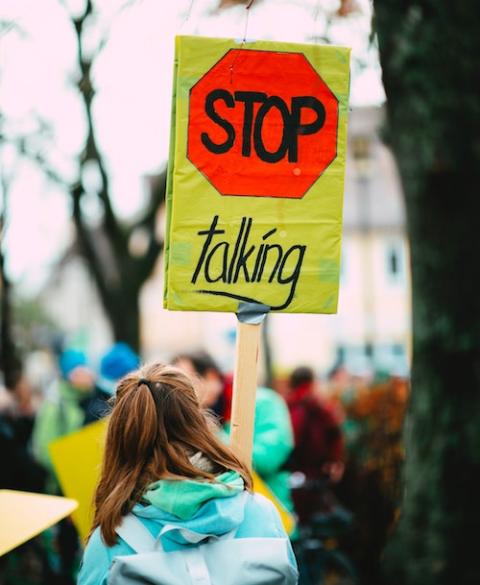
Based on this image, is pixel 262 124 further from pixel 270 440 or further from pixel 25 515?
pixel 270 440

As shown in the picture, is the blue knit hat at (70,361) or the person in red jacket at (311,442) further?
the blue knit hat at (70,361)

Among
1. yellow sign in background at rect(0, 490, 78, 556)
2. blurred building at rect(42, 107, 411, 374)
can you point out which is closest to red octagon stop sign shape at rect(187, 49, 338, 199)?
yellow sign in background at rect(0, 490, 78, 556)

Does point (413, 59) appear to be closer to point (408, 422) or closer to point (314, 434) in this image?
point (408, 422)

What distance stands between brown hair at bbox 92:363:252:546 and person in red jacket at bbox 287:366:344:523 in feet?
15.7

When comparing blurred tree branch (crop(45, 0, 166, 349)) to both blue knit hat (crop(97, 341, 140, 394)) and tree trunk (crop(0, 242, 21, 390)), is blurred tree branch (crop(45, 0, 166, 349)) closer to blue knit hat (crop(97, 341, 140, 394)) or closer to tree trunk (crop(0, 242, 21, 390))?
tree trunk (crop(0, 242, 21, 390))

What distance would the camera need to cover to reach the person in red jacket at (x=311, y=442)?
25.6 ft

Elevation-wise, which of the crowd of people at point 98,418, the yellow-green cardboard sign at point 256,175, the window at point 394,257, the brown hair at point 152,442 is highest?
the window at point 394,257

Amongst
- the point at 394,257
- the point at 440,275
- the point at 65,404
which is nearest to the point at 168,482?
the point at 440,275

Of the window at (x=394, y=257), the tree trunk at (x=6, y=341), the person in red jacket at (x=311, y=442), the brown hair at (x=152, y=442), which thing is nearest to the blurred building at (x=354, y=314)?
the window at (x=394, y=257)

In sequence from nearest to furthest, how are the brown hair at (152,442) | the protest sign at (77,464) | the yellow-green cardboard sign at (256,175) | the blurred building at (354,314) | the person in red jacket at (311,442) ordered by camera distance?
the brown hair at (152,442) → the yellow-green cardboard sign at (256,175) → the protest sign at (77,464) → the person in red jacket at (311,442) → the blurred building at (354,314)

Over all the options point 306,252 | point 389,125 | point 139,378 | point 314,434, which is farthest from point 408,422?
point 314,434

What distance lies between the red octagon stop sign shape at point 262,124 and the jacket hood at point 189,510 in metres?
1.24

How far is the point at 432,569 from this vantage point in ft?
12.4

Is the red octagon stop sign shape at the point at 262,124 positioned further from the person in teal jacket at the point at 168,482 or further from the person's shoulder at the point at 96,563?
the person's shoulder at the point at 96,563
